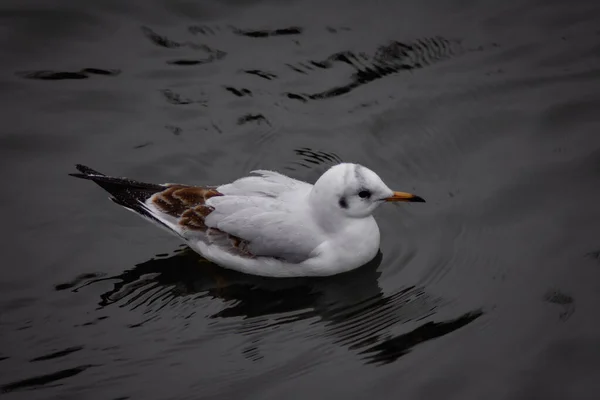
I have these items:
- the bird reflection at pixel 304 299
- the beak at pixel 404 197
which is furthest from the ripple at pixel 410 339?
the beak at pixel 404 197

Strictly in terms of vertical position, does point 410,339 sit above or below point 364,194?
below

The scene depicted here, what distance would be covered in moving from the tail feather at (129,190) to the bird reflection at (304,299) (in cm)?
49

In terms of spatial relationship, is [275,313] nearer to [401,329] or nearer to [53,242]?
[401,329]

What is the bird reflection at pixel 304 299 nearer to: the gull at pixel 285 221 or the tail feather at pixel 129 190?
the gull at pixel 285 221

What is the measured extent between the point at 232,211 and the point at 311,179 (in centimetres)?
136

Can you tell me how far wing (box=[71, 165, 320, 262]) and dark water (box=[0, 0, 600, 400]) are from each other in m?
0.36

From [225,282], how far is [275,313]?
0.69 meters

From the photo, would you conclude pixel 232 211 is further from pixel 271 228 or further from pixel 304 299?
pixel 304 299

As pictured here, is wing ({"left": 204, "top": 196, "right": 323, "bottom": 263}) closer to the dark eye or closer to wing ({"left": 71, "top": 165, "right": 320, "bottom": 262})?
wing ({"left": 71, "top": 165, "right": 320, "bottom": 262})

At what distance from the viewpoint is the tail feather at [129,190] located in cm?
753

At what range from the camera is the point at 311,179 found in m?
8.35

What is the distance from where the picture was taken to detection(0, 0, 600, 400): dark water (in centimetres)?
629

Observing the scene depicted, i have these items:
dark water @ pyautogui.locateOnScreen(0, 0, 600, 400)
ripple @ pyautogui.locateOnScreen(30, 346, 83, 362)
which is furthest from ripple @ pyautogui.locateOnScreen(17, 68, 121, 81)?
ripple @ pyautogui.locateOnScreen(30, 346, 83, 362)

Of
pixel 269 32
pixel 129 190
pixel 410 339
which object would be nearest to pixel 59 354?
pixel 129 190
